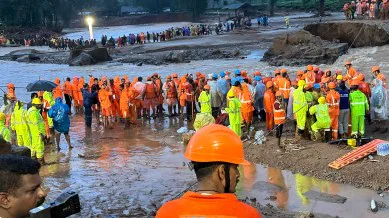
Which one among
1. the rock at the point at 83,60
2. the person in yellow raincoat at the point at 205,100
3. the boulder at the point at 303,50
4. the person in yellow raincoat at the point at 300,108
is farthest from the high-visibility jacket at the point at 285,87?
the rock at the point at 83,60

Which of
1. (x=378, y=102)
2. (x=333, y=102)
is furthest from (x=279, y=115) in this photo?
(x=378, y=102)

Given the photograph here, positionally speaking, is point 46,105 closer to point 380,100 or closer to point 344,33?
point 380,100

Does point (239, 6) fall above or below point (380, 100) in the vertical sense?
above

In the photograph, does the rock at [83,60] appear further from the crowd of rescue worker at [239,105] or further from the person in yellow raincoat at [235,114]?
the person in yellow raincoat at [235,114]

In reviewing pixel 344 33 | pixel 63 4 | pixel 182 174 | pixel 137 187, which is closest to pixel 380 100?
pixel 182 174

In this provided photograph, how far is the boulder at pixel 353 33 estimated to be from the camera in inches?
1105

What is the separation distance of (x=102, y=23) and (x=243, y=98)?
A: 70674 millimetres

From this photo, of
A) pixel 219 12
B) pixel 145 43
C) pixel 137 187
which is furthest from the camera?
pixel 219 12

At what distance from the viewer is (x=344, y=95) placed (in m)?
12.0

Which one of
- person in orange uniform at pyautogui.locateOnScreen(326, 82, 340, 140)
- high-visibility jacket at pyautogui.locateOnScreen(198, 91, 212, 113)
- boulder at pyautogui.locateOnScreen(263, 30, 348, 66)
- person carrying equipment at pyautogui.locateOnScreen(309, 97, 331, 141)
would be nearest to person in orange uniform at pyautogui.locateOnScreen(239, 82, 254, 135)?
high-visibility jacket at pyautogui.locateOnScreen(198, 91, 212, 113)

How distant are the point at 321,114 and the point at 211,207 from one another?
9.31 metres

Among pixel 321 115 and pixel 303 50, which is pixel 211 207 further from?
pixel 303 50

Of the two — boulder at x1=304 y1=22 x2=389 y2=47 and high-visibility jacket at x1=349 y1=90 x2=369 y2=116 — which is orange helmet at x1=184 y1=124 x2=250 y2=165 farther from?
boulder at x1=304 y1=22 x2=389 y2=47

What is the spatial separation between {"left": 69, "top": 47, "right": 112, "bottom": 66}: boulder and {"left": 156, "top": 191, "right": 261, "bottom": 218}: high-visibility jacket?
37759 mm
